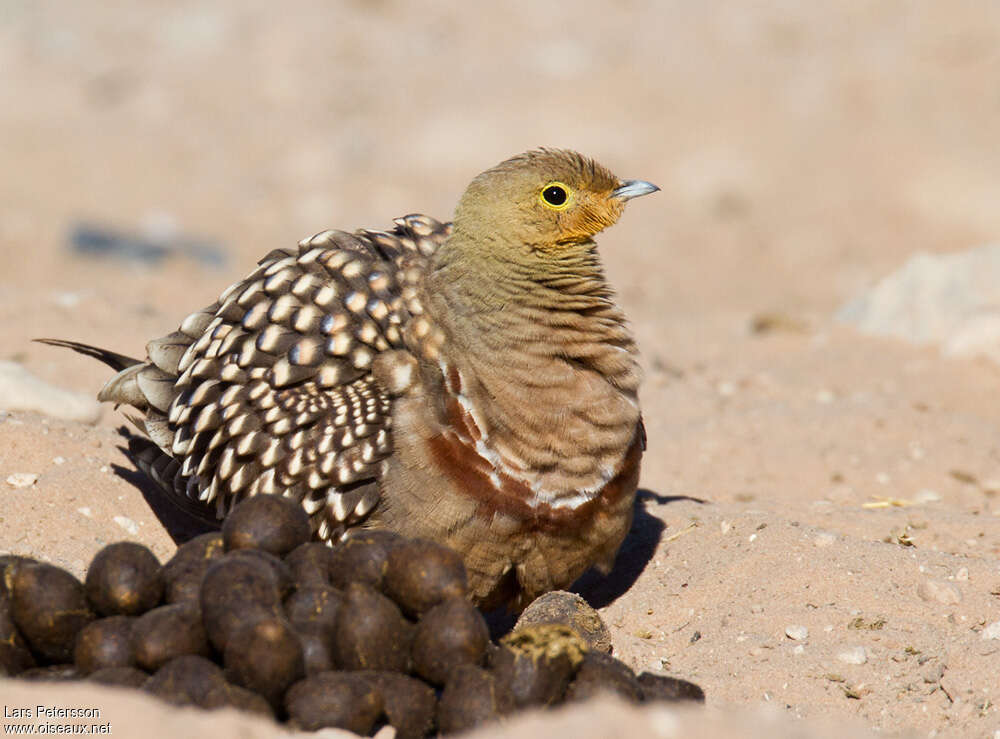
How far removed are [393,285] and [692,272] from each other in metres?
7.71

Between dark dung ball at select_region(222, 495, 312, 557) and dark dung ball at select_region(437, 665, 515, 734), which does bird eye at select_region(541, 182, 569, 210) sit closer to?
dark dung ball at select_region(222, 495, 312, 557)

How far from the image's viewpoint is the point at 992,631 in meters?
4.79

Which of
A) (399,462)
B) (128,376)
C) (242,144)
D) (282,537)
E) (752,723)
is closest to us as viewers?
(752,723)

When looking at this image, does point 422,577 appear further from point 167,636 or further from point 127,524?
point 127,524

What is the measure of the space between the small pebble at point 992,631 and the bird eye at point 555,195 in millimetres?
2227

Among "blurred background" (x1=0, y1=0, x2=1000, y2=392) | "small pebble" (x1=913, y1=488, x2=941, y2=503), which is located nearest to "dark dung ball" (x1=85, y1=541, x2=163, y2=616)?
"small pebble" (x1=913, y1=488, x2=941, y2=503)

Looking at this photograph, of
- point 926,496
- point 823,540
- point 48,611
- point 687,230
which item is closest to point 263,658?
point 48,611

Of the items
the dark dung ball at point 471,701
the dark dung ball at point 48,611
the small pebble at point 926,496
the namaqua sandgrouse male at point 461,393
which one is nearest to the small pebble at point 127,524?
the namaqua sandgrouse male at point 461,393

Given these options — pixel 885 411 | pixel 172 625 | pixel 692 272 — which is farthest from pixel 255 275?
pixel 692 272

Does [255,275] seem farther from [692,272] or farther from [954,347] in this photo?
[692,272]

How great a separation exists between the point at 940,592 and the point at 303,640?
2519 millimetres

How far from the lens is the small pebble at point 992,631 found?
4.77 m

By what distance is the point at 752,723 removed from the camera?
3160 mm

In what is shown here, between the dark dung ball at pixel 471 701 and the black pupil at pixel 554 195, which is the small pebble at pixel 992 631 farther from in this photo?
the black pupil at pixel 554 195
